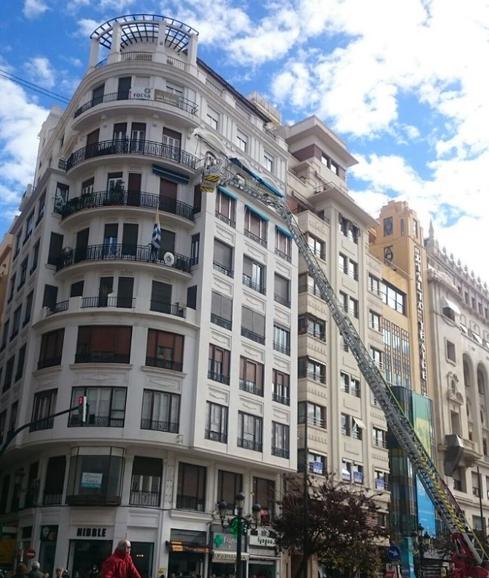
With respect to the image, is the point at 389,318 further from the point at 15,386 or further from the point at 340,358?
the point at 15,386

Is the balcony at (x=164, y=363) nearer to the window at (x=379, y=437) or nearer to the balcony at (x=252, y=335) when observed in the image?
the balcony at (x=252, y=335)

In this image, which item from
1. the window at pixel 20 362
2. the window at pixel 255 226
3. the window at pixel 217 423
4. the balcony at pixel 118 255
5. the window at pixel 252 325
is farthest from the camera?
the window at pixel 255 226

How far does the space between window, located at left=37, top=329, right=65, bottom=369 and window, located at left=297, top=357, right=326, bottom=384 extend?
15.6 metres

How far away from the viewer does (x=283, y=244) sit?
46.4 metres

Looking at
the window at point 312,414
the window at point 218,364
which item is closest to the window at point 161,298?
the window at point 218,364

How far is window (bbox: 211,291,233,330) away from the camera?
130ft

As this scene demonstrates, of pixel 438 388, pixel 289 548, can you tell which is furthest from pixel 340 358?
pixel 438 388

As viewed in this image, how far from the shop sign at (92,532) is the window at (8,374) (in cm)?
1042

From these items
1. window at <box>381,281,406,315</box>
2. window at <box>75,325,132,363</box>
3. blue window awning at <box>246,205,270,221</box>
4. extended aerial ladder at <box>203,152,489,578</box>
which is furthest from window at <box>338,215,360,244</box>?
window at <box>75,325,132,363</box>

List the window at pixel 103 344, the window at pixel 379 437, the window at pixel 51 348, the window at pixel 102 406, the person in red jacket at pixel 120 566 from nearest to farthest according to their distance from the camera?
the person in red jacket at pixel 120 566 < the window at pixel 102 406 < the window at pixel 103 344 < the window at pixel 51 348 < the window at pixel 379 437

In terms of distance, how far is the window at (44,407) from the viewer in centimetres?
3547

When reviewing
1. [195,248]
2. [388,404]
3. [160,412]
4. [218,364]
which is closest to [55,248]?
[195,248]

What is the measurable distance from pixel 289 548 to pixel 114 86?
26.6m

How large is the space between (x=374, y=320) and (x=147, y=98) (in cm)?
2371
